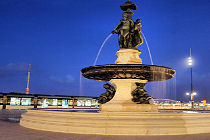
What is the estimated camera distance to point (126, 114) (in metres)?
7.68

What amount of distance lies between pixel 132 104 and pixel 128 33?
13.7 ft

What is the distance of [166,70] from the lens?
→ 10.4 metres

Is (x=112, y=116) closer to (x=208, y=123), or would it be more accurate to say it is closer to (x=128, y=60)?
(x=208, y=123)

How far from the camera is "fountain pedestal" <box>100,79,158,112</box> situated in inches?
401

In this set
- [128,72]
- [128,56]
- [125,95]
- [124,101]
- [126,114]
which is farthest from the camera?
[128,56]

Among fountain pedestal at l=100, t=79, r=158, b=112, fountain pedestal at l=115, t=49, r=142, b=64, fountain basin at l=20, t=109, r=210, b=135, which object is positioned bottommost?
fountain basin at l=20, t=109, r=210, b=135

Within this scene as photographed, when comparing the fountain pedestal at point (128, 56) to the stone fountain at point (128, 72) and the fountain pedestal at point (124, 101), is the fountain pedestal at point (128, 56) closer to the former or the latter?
the stone fountain at point (128, 72)

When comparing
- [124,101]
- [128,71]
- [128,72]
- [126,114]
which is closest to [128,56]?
[128,72]

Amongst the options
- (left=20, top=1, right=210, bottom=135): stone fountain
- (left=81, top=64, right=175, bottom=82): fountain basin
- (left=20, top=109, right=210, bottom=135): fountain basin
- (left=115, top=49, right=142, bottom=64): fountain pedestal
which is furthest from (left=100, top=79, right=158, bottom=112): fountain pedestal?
(left=20, top=109, right=210, bottom=135): fountain basin

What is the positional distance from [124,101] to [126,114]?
3131 mm

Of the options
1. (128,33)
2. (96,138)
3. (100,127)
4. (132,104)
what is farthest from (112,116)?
(128,33)

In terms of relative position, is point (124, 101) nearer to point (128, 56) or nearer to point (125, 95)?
point (125, 95)

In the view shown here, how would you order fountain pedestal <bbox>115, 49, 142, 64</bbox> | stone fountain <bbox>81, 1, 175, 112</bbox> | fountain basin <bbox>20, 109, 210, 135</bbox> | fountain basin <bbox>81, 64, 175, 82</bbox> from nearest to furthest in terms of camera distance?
fountain basin <bbox>20, 109, 210, 135</bbox>, fountain basin <bbox>81, 64, 175, 82</bbox>, stone fountain <bbox>81, 1, 175, 112</bbox>, fountain pedestal <bbox>115, 49, 142, 64</bbox>

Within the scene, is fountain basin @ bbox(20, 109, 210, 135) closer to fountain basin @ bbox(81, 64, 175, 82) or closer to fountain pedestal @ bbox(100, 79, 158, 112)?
fountain pedestal @ bbox(100, 79, 158, 112)
